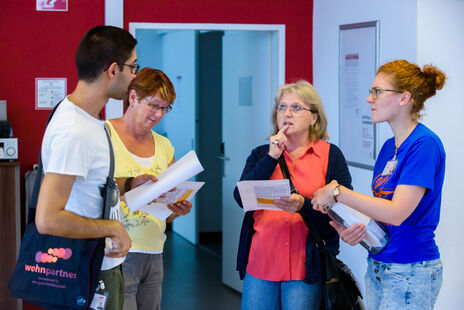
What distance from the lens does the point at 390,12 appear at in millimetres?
3688

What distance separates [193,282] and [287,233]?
3072mm

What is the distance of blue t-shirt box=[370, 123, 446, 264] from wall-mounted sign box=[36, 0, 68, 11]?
3005 millimetres

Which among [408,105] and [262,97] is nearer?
[408,105]

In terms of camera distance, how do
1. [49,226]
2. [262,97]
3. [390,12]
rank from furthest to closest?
1. [262,97]
2. [390,12]
3. [49,226]

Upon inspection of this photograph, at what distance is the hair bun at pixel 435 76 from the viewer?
238 cm

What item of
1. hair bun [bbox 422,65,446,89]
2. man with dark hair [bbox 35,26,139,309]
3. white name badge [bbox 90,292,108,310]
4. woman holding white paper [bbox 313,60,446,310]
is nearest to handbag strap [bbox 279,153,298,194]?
woman holding white paper [bbox 313,60,446,310]

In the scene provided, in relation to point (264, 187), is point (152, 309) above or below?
below

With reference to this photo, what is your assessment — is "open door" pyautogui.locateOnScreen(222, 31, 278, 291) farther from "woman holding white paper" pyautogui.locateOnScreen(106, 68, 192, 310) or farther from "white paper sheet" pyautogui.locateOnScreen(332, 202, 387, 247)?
"white paper sheet" pyautogui.locateOnScreen(332, 202, 387, 247)

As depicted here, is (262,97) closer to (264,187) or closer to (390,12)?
(390,12)

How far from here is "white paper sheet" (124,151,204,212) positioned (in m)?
2.38

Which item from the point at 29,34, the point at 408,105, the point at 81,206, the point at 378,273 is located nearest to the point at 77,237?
the point at 81,206

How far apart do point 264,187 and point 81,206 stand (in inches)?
34.0

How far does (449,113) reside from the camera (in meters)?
3.50

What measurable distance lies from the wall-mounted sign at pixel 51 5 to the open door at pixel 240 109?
154 cm
